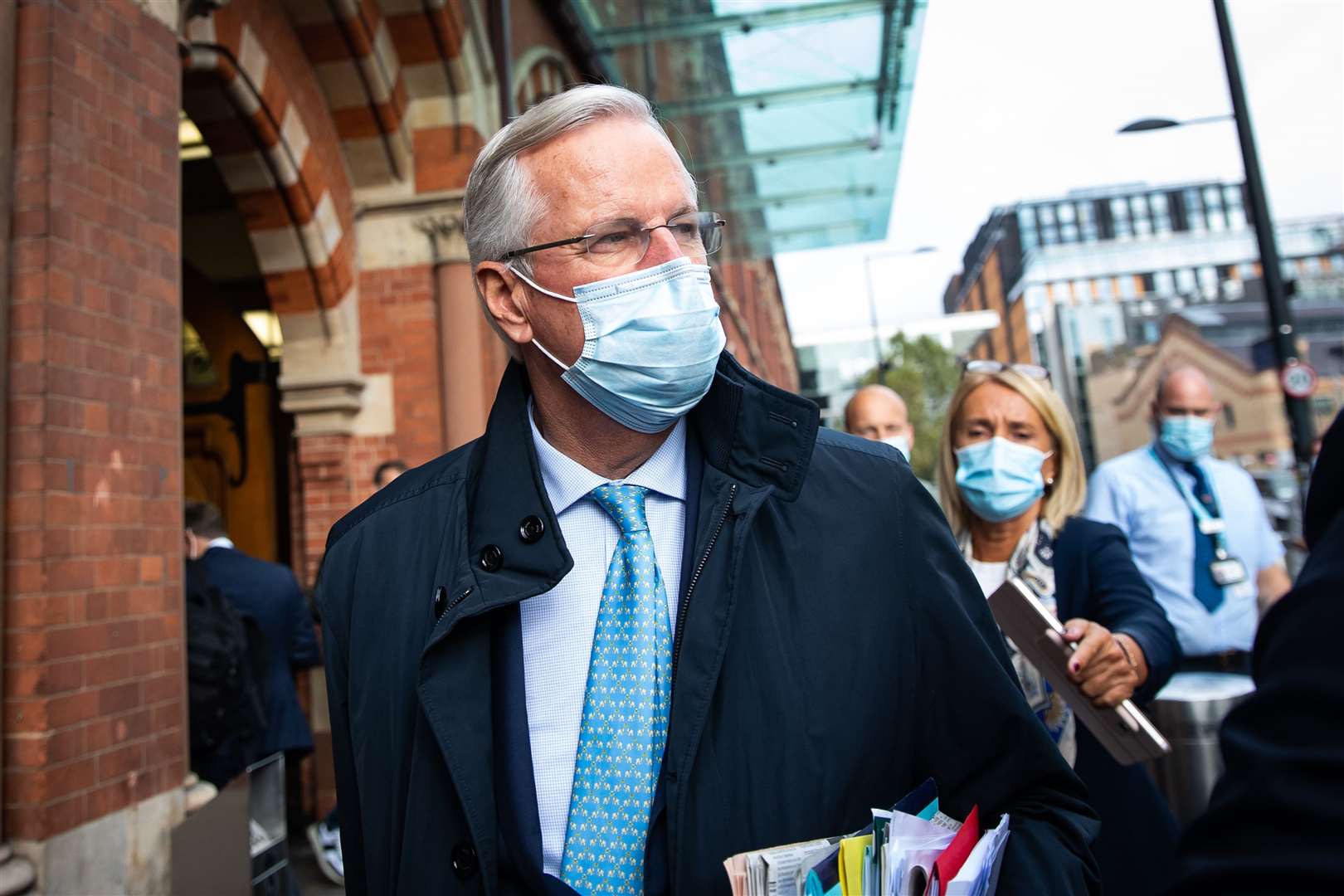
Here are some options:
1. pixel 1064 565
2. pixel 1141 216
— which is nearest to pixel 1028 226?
pixel 1141 216

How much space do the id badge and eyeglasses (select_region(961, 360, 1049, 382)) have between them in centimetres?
142

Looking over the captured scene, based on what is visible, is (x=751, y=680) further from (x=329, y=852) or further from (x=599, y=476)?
(x=329, y=852)

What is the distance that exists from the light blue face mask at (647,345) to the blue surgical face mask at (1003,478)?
144 centimetres

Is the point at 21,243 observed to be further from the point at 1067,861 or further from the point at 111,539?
the point at 1067,861

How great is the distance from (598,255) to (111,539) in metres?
2.27

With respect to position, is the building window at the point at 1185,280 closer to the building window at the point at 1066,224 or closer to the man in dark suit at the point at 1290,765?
the building window at the point at 1066,224

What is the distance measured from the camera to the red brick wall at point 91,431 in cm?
297

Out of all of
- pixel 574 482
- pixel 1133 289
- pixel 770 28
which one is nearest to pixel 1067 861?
pixel 574 482

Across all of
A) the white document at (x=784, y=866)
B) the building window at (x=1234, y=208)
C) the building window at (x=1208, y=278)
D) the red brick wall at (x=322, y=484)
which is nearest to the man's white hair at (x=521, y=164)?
the white document at (x=784, y=866)

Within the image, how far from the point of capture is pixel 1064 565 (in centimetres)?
287

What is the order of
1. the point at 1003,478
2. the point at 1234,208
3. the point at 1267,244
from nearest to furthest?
the point at 1003,478, the point at 1267,244, the point at 1234,208

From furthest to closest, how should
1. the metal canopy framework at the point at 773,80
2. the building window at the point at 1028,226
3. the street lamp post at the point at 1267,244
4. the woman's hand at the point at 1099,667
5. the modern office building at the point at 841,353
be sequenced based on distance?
the building window at the point at 1028,226, the modern office building at the point at 841,353, the street lamp post at the point at 1267,244, the metal canopy framework at the point at 773,80, the woman's hand at the point at 1099,667

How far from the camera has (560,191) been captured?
1.80 m

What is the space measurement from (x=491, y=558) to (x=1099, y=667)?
1.52 m
